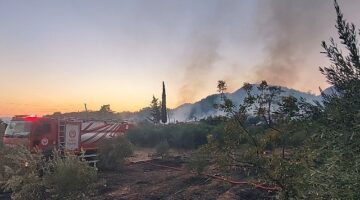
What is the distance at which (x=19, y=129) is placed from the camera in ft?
67.5

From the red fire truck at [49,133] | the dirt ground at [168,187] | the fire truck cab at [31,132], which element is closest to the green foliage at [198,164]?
the dirt ground at [168,187]

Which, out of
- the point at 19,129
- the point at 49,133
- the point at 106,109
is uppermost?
the point at 106,109

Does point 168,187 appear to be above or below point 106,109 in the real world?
below

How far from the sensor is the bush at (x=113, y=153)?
941 inches

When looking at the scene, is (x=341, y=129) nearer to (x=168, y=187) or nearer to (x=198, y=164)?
(x=168, y=187)

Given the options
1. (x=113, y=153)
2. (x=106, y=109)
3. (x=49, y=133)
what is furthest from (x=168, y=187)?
(x=106, y=109)

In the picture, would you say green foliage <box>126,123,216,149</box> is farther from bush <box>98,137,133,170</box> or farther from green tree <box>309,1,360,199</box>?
green tree <box>309,1,360,199</box>

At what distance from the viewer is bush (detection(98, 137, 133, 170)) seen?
23.9 meters

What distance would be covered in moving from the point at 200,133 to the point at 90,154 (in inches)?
595

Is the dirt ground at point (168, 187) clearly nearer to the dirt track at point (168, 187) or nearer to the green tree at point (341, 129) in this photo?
the dirt track at point (168, 187)

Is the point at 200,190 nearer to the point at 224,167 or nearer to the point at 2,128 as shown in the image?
the point at 224,167

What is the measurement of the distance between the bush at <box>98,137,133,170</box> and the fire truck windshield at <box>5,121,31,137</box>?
17.3 feet

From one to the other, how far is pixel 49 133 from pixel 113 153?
4408 millimetres

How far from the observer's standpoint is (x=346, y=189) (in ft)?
14.4
